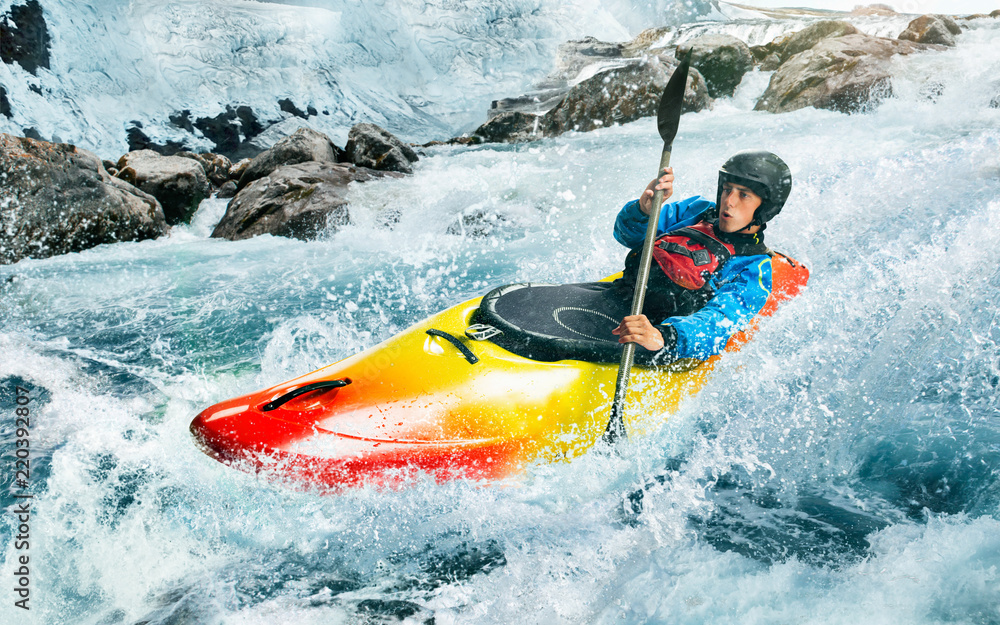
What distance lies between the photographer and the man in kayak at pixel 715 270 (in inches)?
75.7

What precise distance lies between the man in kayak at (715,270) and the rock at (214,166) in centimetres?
898

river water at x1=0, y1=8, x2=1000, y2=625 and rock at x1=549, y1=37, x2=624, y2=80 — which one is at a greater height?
rock at x1=549, y1=37, x2=624, y2=80

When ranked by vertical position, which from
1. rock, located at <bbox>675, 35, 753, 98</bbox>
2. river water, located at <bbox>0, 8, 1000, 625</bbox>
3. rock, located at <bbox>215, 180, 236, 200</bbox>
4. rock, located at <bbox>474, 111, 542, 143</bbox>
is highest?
rock, located at <bbox>675, 35, 753, 98</bbox>

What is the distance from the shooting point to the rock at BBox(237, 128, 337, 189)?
303 inches

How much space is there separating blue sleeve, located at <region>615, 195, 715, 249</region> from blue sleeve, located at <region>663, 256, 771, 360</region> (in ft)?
1.34

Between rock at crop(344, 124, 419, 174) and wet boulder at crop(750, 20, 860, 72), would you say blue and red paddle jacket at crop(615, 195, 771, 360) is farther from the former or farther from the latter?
wet boulder at crop(750, 20, 860, 72)

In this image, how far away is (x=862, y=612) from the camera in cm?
140

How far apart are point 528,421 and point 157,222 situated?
260 inches

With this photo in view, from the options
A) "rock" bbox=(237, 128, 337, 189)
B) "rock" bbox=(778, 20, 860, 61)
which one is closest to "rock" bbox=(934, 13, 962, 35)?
"rock" bbox=(778, 20, 860, 61)

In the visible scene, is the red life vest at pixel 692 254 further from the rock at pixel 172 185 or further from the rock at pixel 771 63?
the rock at pixel 771 63

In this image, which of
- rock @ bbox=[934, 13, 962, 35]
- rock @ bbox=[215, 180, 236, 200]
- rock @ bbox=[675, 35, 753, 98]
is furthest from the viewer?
rock @ bbox=[675, 35, 753, 98]

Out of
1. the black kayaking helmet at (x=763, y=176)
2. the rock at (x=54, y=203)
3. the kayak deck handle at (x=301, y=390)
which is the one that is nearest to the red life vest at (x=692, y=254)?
the black kayaking helmet at (x=763, y=176)

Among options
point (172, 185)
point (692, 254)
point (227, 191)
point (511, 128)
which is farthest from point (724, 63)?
point (692, 254)

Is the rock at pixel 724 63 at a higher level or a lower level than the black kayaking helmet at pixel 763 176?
higher
